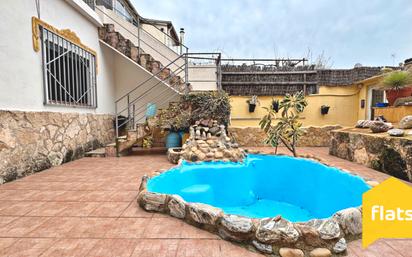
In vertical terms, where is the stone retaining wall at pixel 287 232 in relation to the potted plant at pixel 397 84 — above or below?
below

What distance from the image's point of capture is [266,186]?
4645 millimetres

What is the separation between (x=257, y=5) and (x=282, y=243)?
27.8 ft

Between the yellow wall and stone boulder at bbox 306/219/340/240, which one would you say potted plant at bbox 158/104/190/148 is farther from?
stone boulder at bbox 306/219/340/240

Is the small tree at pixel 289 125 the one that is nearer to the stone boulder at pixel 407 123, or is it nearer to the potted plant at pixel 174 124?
the stone boulder at pixel 407 123

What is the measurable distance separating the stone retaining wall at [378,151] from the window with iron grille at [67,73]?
6.49 meters

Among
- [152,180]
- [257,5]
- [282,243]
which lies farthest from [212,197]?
[257,5]

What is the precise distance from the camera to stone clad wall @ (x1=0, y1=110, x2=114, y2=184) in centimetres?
345

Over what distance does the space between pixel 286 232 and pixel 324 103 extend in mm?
7692

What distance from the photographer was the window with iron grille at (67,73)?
14.6ft

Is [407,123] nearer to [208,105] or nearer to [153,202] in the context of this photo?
[208,105]

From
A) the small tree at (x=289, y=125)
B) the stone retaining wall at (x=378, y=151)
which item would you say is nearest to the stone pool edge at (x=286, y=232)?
the stone retaining wall at (x=378, y=151)

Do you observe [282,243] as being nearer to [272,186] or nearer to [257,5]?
Result: [272,186]

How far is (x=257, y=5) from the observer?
26.5 feet

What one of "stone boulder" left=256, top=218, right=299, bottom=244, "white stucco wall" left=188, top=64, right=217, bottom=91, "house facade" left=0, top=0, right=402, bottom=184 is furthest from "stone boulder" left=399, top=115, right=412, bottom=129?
"white stucco wall" left=188, top=64, right=217, bottom=91
